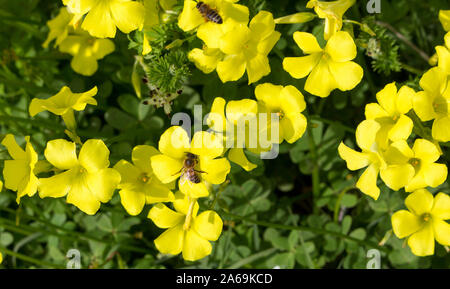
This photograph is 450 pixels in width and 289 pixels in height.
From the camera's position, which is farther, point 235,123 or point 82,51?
point 82,51

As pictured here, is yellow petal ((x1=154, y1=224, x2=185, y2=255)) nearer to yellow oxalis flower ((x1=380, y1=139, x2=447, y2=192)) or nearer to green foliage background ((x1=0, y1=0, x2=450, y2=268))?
green foliage background ((x1=0, y1=0, x2=450, y2=268))

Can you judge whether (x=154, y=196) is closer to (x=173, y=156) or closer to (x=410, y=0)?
(x=173, y=156)

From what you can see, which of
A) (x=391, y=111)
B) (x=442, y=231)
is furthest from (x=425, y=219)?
(x=391, y=111)

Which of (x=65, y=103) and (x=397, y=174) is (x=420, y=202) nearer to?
(x=397, y=174)

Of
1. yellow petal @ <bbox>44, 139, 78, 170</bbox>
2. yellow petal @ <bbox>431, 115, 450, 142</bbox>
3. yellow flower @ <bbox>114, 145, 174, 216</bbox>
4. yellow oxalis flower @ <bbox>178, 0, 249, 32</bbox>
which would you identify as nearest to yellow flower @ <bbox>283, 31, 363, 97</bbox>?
yellow oxalis flower @ <bbox>178, 0, 249, 32</bbox>

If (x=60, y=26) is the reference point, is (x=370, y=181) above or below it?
below

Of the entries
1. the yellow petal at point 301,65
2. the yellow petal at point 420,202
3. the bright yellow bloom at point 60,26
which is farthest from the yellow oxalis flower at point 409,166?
the bright yellow bloom at point 60,26
